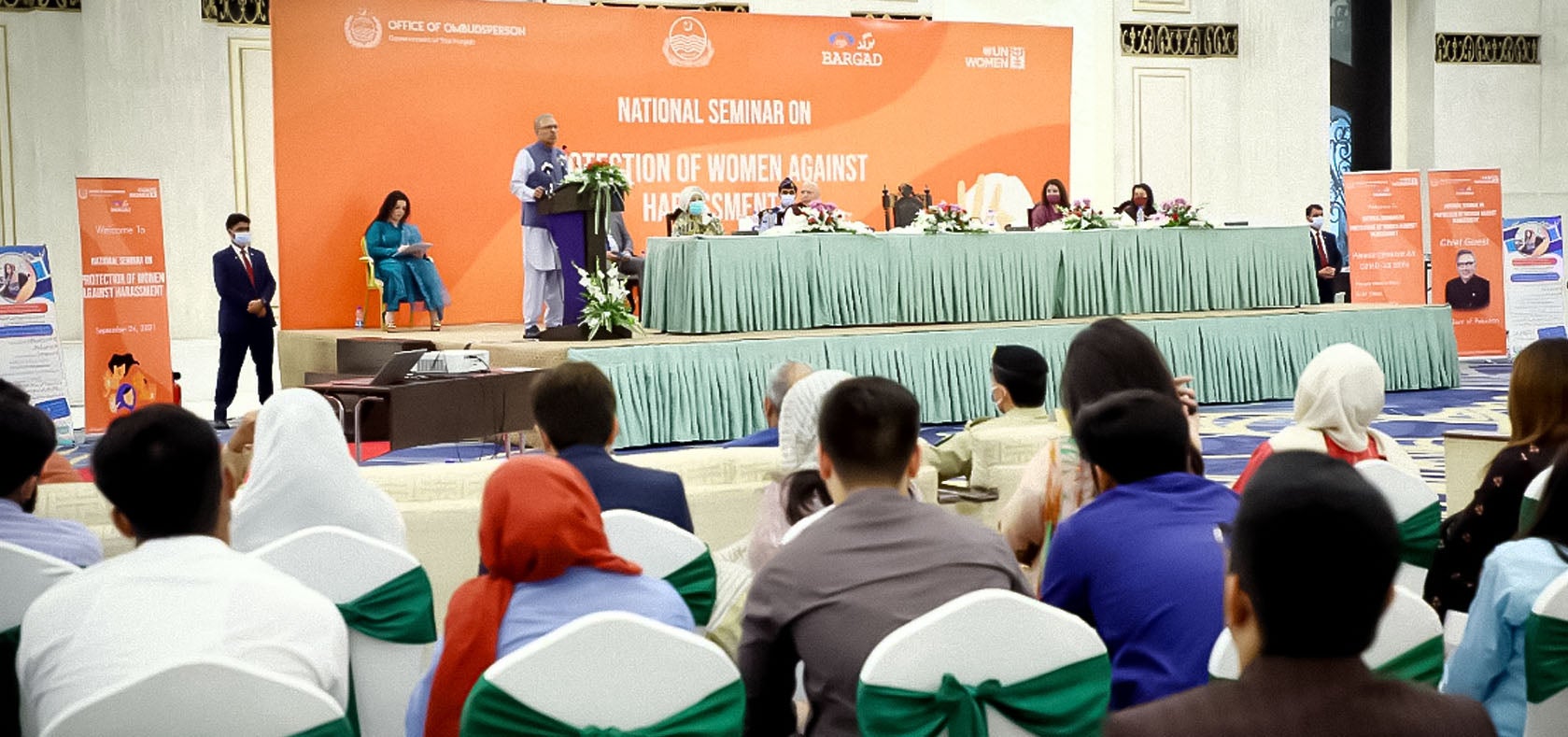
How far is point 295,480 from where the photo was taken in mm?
3336

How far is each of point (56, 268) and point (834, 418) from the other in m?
12.8

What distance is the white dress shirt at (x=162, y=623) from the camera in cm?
211

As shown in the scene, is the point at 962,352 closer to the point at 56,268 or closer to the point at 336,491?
the point at 336,491

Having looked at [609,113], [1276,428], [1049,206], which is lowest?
[1276,428]

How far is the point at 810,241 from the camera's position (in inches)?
393

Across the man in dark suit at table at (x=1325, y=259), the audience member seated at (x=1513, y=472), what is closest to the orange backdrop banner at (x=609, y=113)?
the man in dark suit at table at (x=1325, y=259)

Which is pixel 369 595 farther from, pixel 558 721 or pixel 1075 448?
pixel 1075 448

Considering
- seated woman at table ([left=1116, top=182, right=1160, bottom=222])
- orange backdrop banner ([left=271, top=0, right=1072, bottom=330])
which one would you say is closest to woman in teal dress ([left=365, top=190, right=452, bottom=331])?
orange backdrop banner ([left=271, top=0, right=1072, bottom=330])

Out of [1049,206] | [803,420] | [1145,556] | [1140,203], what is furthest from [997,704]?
[1140,203]

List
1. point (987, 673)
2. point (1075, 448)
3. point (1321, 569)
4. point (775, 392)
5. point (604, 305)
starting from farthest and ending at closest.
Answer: point (604, 305) → point (775, 392) → point (1075, 448) → point (987, 673) → point (1321, 569)

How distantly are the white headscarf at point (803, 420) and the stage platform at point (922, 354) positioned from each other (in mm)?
5218

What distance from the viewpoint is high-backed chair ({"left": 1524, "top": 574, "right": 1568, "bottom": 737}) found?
236 centimetres

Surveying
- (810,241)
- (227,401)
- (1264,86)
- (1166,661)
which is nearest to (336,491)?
(1166,661)

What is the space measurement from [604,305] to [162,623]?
7.42 metres
